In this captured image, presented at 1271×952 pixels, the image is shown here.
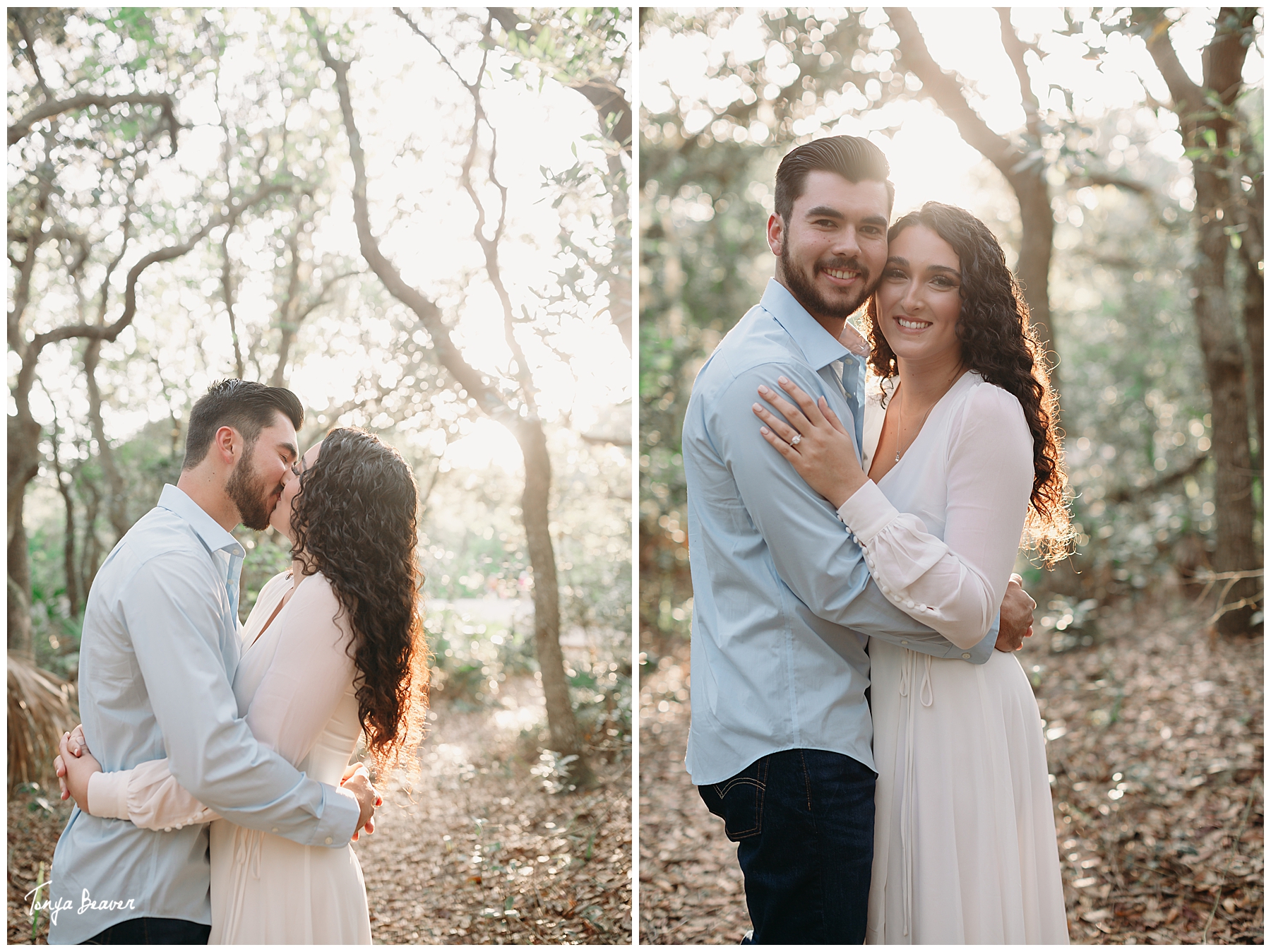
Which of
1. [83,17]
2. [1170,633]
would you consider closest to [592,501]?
[83,17]

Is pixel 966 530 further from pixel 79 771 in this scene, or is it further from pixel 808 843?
pixel 79 771

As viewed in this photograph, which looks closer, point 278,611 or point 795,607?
point 795,607

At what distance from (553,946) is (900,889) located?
142 centimetres

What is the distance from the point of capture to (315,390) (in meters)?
2.99

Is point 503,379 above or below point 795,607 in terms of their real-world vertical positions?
above

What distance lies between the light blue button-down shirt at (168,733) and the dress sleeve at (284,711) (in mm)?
49

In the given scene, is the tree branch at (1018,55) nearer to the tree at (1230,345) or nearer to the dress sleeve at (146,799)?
the tree at (1230,345)

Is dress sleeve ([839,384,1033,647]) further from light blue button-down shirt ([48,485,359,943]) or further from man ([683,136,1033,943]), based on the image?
light blue button-down shirt ([48,485,359,943])

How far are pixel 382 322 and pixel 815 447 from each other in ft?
6.26

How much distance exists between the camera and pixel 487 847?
2961mm

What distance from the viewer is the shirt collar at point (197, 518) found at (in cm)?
169

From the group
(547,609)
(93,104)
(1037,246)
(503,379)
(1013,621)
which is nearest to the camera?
(1013,621)

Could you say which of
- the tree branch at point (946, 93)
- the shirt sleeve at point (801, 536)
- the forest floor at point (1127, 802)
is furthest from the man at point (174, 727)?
the tree branch at point (946, 93)

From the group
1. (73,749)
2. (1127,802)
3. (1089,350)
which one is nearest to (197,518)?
(73,749)
